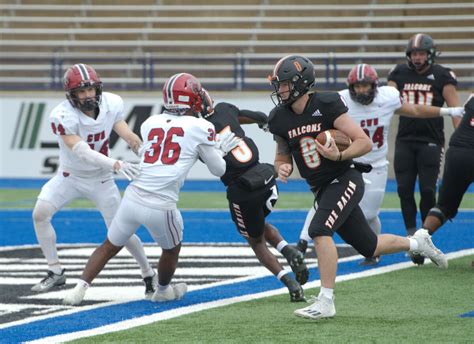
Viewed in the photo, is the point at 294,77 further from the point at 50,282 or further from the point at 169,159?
the point at 50,282

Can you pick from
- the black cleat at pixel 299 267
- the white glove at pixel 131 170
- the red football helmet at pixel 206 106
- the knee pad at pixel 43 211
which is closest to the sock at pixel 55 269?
the knee pad at pixel 43 211

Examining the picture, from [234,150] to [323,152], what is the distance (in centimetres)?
106

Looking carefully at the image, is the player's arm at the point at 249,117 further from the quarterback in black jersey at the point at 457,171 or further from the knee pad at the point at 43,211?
the quarterback in black jersey at the point at 457,171

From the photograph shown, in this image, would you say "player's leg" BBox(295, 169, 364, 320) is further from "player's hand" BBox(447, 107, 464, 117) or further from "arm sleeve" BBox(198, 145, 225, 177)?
"player's hand" BBox(447, 107, 464, 117)

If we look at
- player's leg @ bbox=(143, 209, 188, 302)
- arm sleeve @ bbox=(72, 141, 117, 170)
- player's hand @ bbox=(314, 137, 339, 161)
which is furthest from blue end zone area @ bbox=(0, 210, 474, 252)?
player's hand @ bbox=(314, 137, 339, 161)

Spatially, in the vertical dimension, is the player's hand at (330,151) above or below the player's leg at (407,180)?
above

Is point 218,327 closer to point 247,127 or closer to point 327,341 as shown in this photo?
point 327,341

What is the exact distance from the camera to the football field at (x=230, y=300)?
228 inches

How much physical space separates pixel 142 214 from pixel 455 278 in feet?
8.19

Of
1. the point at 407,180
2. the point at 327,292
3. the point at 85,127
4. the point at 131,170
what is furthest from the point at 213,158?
the point at 407,180

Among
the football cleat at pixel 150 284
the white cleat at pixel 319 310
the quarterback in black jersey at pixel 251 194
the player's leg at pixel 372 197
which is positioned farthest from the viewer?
the player's leg at pixel 372 197

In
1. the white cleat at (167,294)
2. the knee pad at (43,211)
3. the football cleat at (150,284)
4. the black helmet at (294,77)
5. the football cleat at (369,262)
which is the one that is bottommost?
the football cleat at (369,262)

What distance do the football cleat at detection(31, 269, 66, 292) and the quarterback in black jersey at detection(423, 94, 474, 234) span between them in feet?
9.60

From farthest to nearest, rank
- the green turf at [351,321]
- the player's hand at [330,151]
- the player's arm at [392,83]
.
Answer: the player's arm at [392,83] → the player's hand at [330,151] → the green turf at [351,321]
